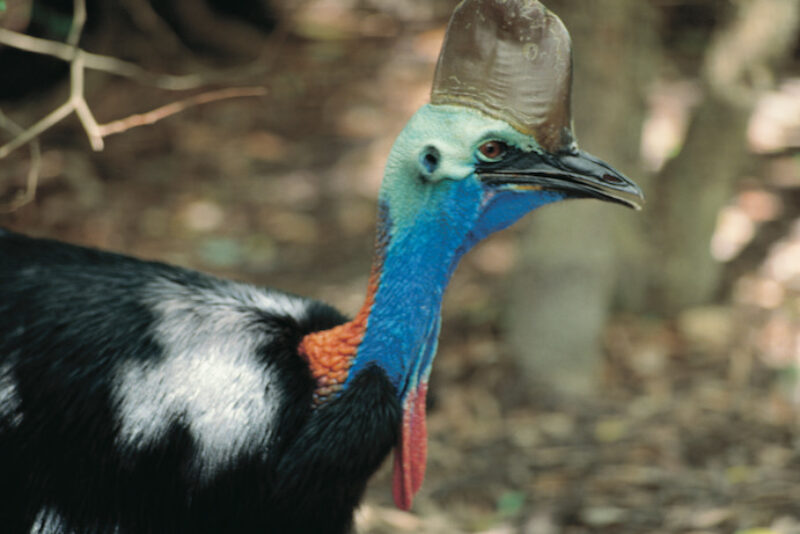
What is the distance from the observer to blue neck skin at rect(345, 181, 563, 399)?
6.33 ft

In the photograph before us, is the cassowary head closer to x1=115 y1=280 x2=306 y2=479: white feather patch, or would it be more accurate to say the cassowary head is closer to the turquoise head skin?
the turquoise head skin

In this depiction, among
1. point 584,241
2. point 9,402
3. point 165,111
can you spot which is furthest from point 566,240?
point 9,402

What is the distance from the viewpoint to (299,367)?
204 centimetres

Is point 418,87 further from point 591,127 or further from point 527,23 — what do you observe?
point 527,23

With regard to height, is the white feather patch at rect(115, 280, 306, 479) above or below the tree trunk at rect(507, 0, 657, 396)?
below

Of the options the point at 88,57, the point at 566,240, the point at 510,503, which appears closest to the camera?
the point at 88,57

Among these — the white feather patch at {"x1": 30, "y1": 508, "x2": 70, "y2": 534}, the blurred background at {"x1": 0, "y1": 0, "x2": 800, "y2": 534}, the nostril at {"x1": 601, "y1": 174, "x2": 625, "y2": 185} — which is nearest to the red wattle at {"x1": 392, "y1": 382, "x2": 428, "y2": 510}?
the nostril at {"x1": 601, "y1": 174, "x2": 625, "y2": 185}

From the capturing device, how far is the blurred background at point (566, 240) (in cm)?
332

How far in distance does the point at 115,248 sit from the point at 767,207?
123 inches

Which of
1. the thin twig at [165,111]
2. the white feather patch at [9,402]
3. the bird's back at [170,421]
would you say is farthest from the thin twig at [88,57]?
the white feather patch at [9,402]

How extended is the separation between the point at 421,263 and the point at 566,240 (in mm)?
1723

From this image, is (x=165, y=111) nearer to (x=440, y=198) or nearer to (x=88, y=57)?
(x=88, y=57)

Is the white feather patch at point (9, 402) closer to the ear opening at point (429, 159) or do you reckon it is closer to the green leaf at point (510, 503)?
the ear opening at point (429, 159)

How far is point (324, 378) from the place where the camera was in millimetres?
2016
